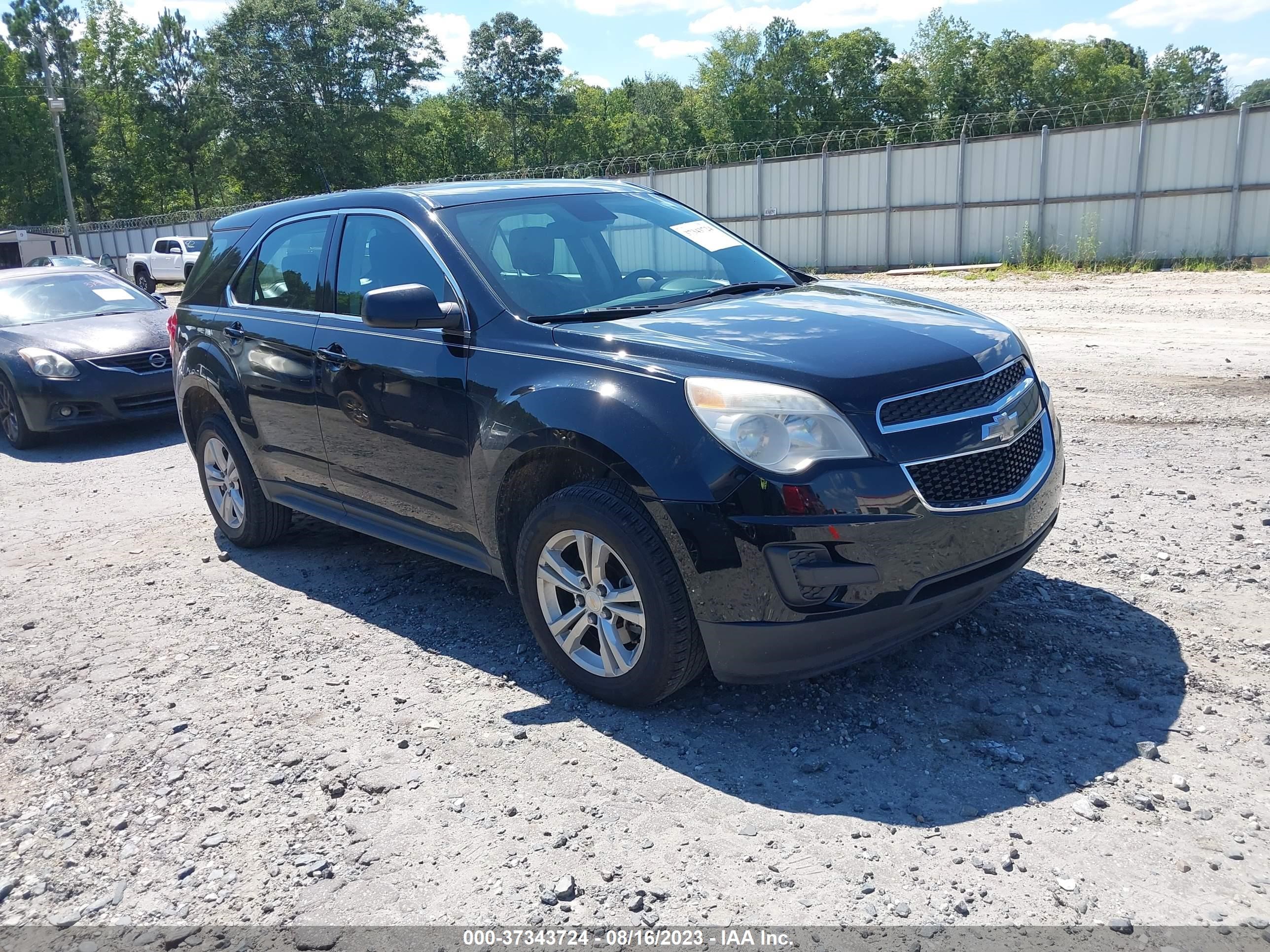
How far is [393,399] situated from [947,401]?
2.26 metres

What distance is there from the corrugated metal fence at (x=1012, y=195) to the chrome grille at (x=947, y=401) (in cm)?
2026

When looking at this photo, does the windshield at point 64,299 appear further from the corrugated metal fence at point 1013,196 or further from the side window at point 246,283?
the corrugated metal fence at point 1013,196

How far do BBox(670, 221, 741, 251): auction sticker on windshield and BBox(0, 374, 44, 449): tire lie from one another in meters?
7.37

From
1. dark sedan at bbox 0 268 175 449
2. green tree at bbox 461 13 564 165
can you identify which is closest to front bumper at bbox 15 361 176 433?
dark sedan at bbox 0 268 175 449

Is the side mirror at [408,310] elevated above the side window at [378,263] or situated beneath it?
situated beneath

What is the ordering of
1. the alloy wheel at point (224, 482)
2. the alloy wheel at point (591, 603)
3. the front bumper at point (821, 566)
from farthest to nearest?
the alloy wheel at point (224, 482) < the alloy wheel at point (591, 603) < the front bumper at point (821, 566)

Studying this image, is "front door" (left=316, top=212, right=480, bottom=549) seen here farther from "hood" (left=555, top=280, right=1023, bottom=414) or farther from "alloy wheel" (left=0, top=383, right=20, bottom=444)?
"alloy wheel" (left=0, top=383, right=20, bottom=444)

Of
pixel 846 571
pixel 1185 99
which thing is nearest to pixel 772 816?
pixel 846 571

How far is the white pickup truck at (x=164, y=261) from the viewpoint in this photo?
34.2 metres

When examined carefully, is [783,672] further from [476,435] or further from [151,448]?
[151,448]

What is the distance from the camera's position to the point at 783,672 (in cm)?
329

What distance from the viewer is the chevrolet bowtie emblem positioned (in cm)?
Answer: 346

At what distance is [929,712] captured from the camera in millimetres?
3576

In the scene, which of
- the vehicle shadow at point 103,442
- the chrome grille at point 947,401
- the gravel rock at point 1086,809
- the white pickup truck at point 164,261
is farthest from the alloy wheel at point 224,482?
the white pickup truck at point 164,261
